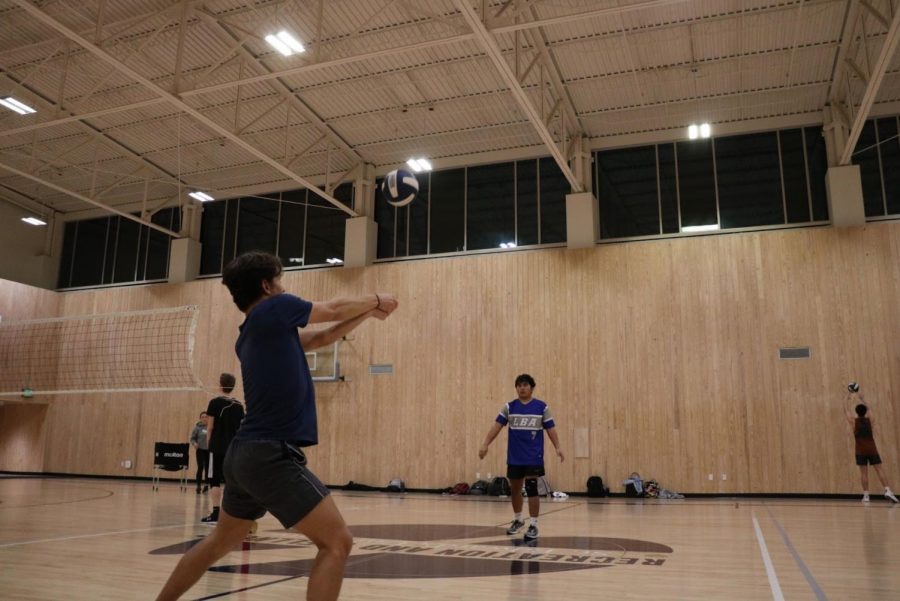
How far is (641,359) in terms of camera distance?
1734cm

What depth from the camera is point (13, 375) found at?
22719 mm

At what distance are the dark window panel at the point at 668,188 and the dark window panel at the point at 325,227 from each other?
29.8 ft

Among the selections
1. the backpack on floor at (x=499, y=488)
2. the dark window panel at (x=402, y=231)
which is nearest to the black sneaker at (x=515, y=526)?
the backpack on floor at (x=499, y=488)

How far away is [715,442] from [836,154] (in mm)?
7428

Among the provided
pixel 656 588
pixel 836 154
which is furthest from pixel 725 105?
pixel 656 588

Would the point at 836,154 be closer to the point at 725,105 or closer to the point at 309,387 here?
the point at 725,105

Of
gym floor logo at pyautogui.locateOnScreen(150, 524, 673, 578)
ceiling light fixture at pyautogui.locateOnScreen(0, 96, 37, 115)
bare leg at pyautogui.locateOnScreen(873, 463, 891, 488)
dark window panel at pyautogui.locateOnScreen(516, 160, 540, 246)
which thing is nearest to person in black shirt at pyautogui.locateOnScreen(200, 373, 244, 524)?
gym floor logo at pyautogui.locateOnScreen(150, 524, 673, 578)

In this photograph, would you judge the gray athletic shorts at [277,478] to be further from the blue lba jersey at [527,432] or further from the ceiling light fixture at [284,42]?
the ceiling light fixture at [284,42]

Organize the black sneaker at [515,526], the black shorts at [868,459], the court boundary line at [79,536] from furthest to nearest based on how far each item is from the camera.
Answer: the black shorts at [868,459] < the black sneaker at [515,526] < the court boundary line at [79,536]

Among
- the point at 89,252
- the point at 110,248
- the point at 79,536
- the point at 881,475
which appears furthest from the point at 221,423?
the point at 89,252

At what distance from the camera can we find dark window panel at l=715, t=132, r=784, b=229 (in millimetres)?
17688

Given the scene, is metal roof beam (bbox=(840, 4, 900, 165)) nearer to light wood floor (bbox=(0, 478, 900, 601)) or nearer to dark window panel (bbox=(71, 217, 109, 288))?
light wood floor (bbox=(0, 478, 900, 601))

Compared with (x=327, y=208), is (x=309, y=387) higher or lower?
lower

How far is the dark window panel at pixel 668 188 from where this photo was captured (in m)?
18.3
